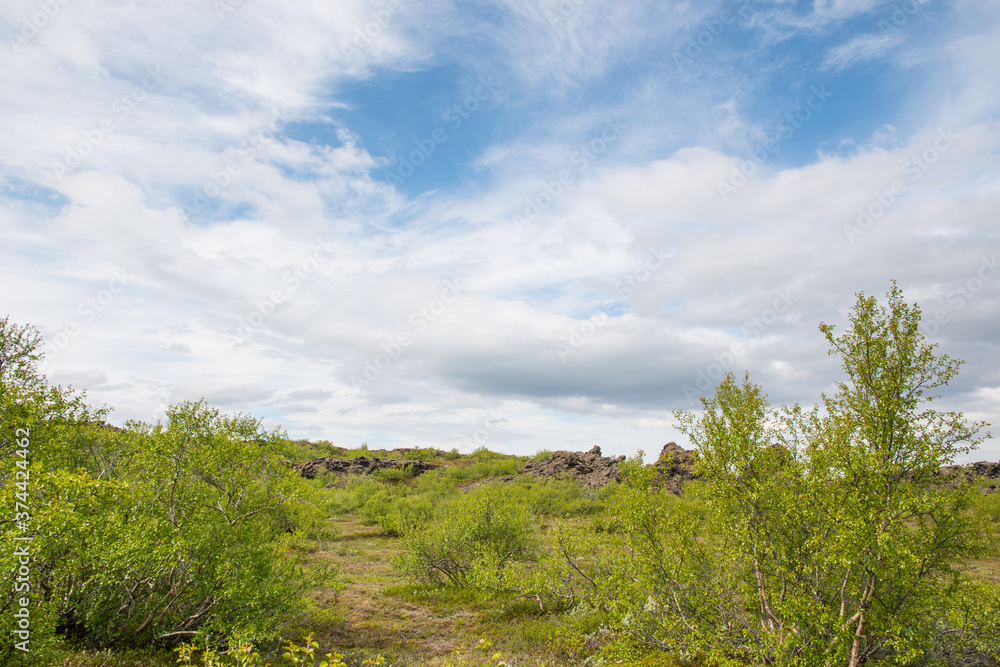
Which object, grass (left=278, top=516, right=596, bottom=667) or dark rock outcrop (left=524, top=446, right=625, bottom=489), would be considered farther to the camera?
dark rock outcrop (left=524, top=446, right=625, bottom=489)

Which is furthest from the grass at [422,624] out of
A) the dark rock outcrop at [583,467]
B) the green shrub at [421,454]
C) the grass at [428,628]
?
the green shrub at [421,454]

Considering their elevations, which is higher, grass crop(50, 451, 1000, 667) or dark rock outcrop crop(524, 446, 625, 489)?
dark rock outcrop crop(524, 446, 625, 489)

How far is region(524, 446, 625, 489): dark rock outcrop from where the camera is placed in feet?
150

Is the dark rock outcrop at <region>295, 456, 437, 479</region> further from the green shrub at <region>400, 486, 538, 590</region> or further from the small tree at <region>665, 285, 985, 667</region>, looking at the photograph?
the small tree at <region>665, 285, 985, 667</region>

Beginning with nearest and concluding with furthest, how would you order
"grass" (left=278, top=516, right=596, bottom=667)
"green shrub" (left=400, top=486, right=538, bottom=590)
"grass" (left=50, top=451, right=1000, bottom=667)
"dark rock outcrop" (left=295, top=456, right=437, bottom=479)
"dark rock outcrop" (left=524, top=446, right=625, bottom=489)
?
"grass" (left=50, top=451, right=1000, bottom=667), "grass" (left=278, top=516, right=596, bottom=667), "green shrub" (left=400, top=486, right=538, bottom=590), "dark rock outcrop" (left=524, top=446, right=625, bottom=489), "dark rock outcrop" (left=295, top=456, right=437, bottom=479)

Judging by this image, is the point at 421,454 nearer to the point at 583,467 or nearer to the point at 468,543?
the point at 583,467

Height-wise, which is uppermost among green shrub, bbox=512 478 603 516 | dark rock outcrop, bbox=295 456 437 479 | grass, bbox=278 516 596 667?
dark rock outcrop, bbox=295 456 437 479

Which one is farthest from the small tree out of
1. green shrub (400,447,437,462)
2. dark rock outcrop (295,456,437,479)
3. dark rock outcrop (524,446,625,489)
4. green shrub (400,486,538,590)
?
green shrub (400,447,437,462)

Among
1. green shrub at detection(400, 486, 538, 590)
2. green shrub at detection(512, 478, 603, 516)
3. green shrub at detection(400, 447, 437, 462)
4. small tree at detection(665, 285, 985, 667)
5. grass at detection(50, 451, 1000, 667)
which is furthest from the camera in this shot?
green shrub at detection(400, 447, 437, 462)

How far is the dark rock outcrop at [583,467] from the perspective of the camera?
45.8 m

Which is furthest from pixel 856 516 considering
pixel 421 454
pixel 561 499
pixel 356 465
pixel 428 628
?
pixel 421 454

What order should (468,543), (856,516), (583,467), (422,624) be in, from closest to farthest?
1. (856,516)
2. (422,624)
3. (468,543)
4. (583,467)

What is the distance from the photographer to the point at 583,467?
49.8 metres

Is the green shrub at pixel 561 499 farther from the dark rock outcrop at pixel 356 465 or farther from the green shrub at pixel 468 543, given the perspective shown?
the dark rock outcrop at pixel 356 465
